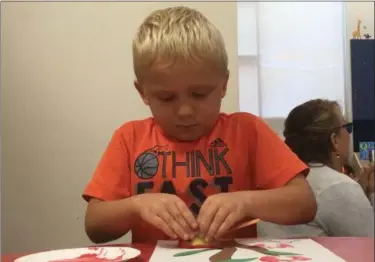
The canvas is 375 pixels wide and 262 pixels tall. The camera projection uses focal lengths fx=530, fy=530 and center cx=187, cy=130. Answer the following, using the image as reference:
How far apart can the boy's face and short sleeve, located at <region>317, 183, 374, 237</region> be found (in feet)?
2.08

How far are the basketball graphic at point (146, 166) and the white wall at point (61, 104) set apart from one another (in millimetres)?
725

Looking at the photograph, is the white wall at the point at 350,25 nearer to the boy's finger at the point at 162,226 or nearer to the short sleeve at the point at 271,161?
the short sleeve at the point at 271,161

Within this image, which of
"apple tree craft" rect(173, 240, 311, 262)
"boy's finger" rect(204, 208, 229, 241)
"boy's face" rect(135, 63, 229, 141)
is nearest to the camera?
"apple tree craft" rect(173, 240, 311, 262)

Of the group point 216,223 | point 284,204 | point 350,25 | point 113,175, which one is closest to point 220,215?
point 216,223

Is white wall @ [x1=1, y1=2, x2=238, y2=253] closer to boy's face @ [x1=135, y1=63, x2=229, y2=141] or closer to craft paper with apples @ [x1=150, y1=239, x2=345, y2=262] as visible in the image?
boy's face @ [x1=135, y1=63, x2=229, y2=141]

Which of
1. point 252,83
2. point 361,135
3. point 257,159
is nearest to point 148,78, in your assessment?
point 257,159

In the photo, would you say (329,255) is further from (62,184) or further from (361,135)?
(361,135)

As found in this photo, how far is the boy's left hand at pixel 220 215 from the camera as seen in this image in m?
0.67

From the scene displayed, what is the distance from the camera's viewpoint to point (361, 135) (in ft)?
7.90

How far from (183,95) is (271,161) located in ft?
0.63

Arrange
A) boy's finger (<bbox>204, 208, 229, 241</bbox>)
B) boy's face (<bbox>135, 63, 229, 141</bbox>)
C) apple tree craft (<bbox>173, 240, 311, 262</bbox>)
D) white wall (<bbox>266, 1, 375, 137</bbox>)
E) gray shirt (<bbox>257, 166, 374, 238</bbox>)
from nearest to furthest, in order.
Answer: apple tree craft (<bbox>173, 240, 311, 262</bbox>), boy's finger (<bbox>204, 208, 229, 241</bbox>), boy's face (<bbox>135, 63, 229, 141</bbox>), gray shirt (<bbox>257, 166, 374, 238</bbox>), white wall (<bbox>266, 1, 375, 137</bbox>)

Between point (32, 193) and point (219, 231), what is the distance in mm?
1051

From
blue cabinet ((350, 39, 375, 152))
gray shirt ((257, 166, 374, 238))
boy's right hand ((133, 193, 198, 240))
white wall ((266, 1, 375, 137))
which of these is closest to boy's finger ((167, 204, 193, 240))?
boy's right hand ((133, 193, 198, 240))

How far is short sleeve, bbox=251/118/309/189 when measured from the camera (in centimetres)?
84
